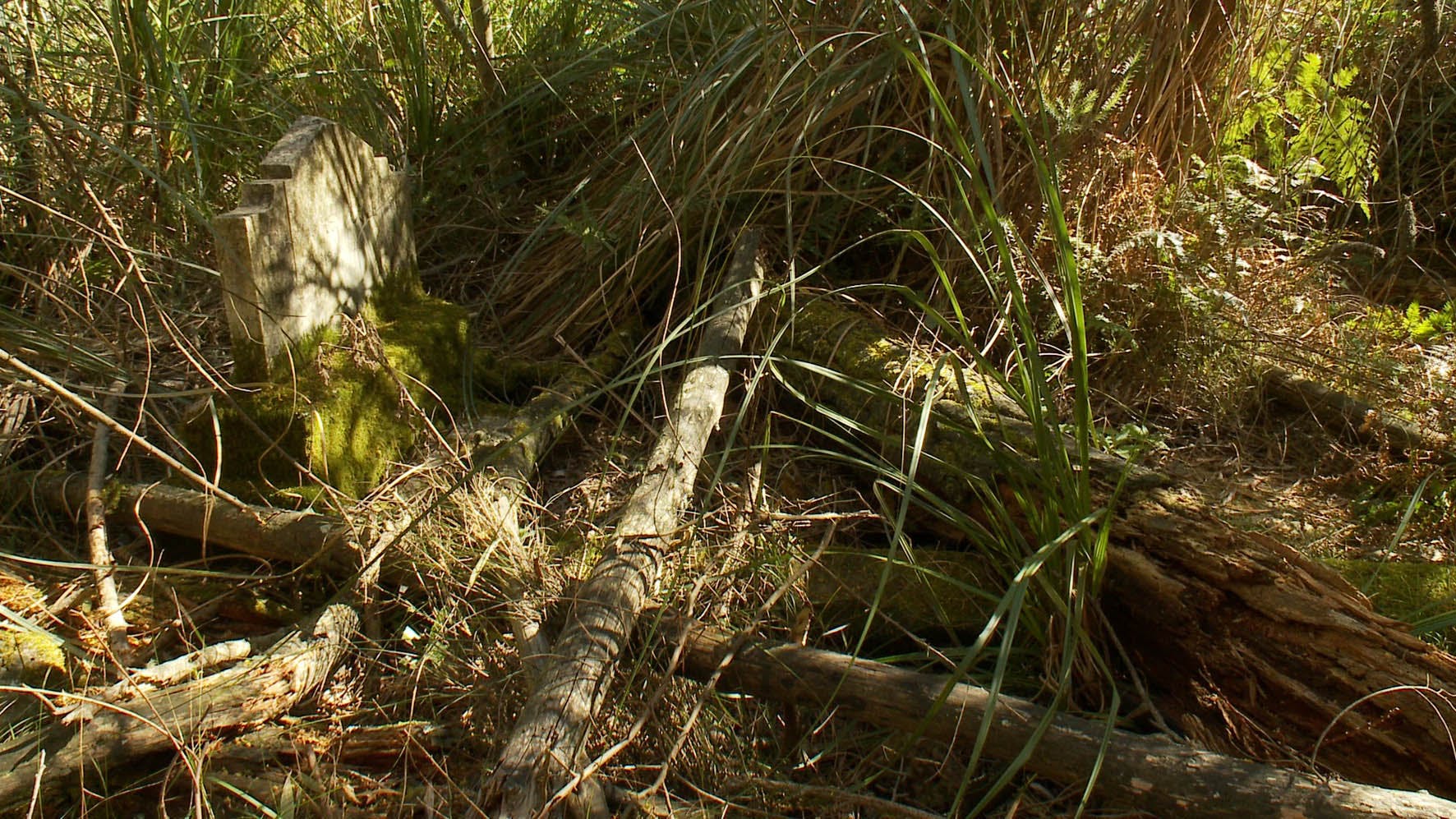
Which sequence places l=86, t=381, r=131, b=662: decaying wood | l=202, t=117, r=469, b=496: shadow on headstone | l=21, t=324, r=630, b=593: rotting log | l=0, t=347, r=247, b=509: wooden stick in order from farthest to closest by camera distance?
l=202, t=117, r=469, b=496: shadow on headstone, l=21, t=324, r=630, b=593: rotting log, l=86, t=381, r=131, b=662: decaying wood, l=0, t=347, r=247, b=509: wooden stick

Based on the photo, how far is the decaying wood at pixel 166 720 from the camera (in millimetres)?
1839

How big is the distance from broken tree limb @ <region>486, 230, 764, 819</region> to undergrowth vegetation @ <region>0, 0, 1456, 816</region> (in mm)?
107

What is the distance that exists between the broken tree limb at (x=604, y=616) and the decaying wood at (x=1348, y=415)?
179 centimetres

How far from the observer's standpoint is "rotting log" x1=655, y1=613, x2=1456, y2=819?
1.54m

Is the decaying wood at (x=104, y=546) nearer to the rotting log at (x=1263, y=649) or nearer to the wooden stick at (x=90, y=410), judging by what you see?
the wooden stick at (x=90, y=410)

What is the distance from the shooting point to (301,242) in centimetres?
268

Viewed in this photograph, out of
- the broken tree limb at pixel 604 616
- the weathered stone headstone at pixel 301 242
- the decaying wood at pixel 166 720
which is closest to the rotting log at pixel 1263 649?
the broken tree limb at pixel 604 616

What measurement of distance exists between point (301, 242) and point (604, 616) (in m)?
1.42

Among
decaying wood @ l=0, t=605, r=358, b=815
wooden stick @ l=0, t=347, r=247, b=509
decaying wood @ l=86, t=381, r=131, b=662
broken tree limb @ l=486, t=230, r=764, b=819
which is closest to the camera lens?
broken tree limb @ l=486, t=230, r=764, b=819

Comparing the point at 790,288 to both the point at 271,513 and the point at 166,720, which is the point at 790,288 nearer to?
the point at 271,513

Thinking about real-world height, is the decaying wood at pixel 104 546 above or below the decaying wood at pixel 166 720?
above

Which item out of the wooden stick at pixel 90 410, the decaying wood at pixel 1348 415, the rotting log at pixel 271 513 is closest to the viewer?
the wooden stick at pixel 90 410

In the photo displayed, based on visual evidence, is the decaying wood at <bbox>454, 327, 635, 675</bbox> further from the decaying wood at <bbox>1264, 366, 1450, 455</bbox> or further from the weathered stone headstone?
the decaying wood at <bbox>1264, 366, 1450, 455</bbox>

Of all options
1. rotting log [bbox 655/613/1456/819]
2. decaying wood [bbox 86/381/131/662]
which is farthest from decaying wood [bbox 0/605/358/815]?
rotting log [bbox 655/613/1456/819]
